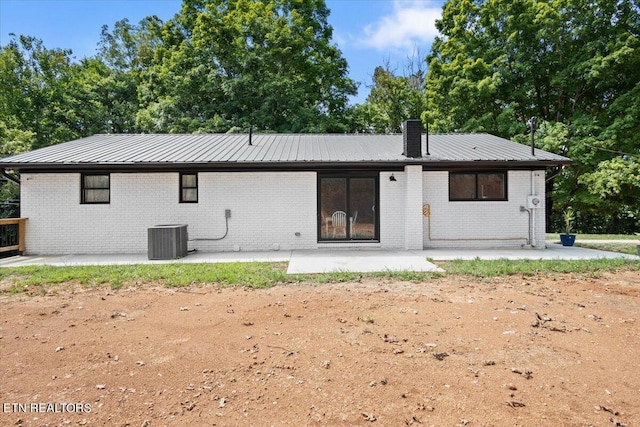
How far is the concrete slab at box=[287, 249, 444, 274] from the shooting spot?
707 cm

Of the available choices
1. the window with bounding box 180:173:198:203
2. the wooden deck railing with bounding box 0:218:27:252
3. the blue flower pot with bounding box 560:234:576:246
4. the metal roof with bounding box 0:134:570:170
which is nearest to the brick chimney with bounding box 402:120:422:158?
the metal roof with bounding box 0:134:570:170

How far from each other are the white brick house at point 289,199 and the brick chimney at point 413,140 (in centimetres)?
3

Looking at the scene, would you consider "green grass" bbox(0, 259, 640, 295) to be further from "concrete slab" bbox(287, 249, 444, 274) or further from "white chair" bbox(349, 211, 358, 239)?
"white chair" bbox(349, 211, 358, 239)

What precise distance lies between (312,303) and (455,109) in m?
17.4

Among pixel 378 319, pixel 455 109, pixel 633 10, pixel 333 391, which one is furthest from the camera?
pixel 455 109

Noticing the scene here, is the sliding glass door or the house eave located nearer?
the house eave

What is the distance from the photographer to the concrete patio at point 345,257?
291 inches

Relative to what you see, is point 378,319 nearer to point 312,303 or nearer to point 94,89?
point 312,303

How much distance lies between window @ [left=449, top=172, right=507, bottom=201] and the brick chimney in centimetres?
122

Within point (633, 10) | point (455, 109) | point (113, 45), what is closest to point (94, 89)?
point (113, 45)

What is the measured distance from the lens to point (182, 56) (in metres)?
20.8

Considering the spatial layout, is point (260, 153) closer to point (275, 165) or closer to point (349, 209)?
point (275, 165)

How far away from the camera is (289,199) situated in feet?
32.5

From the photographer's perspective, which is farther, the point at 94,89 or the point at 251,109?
the point at 94,89
